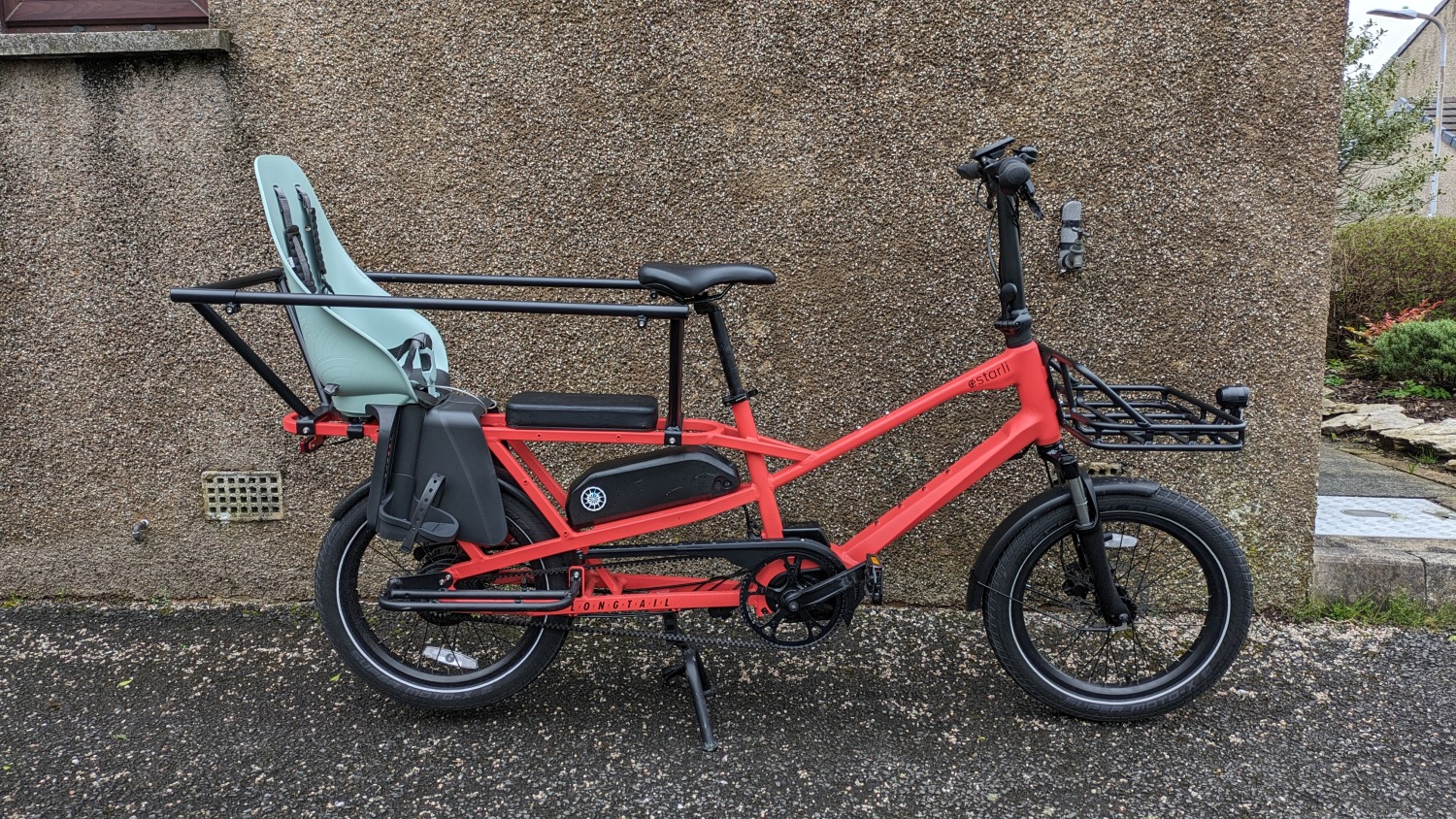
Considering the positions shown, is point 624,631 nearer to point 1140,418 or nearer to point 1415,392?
point 1140,418

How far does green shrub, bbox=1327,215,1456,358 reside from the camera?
7.37 metres

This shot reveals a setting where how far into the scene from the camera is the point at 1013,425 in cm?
252

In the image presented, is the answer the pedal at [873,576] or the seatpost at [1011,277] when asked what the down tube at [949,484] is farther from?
the seatpost at [1011,277]

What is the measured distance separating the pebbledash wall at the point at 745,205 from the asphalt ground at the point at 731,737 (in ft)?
1.91

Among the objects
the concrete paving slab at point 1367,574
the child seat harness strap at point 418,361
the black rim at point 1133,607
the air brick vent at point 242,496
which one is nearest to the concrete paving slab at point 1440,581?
the concrete paving slab at point 1367,574

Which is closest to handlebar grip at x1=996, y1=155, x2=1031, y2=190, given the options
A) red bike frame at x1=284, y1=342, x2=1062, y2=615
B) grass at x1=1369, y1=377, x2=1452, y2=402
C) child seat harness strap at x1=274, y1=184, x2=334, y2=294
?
red bike frame at x1=284, y1=342, x2=1062, y2=615

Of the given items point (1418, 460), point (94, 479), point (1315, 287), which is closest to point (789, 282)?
point (1315, 287)

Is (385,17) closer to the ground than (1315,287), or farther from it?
farther from it

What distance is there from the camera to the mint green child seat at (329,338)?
2.27m

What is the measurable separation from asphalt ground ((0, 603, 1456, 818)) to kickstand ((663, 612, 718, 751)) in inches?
2.1

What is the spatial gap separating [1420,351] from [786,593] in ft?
19.9

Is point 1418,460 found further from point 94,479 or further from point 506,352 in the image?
point 94,479

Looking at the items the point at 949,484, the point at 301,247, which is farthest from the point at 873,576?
the point at 301,247

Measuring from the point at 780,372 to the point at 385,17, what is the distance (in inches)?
72.2
